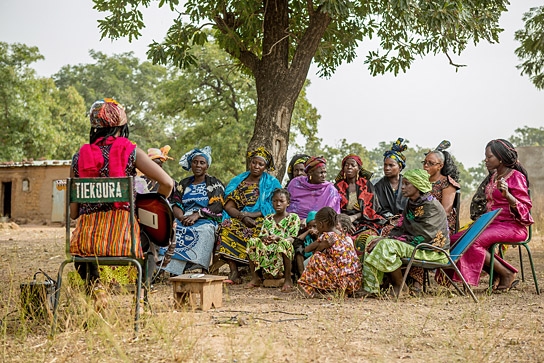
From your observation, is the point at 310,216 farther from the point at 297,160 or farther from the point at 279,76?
the point at 279,76

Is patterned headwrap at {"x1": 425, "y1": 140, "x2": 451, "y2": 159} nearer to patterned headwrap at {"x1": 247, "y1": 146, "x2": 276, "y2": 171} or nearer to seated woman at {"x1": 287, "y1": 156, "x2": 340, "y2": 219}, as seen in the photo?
seated woman at {"x1": 287, "y1": 156, "x2": 340, "y2": 219}

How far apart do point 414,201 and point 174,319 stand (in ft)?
9.56

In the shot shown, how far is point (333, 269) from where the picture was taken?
615cm

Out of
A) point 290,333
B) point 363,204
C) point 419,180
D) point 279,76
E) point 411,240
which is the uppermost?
point 279,76

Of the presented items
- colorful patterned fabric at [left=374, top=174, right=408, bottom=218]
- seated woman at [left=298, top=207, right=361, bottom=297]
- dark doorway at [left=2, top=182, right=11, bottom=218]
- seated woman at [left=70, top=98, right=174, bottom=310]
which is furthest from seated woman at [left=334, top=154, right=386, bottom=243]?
dark doorway at [left=2, top=182, right=11, bottom=218]

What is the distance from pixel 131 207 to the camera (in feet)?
13.3

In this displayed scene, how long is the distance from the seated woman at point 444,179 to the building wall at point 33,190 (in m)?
21.2

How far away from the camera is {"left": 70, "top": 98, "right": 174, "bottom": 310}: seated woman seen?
420 centimetres

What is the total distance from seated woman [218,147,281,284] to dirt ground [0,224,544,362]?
1.69m

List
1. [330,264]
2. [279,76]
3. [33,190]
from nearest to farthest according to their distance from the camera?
1. [330,264]
2. [279,76]
3. [33,190]

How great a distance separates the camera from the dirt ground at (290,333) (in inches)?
145

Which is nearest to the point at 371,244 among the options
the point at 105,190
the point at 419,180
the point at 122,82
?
the point at 419,180

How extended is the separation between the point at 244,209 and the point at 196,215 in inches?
24.1

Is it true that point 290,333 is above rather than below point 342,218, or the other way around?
below
